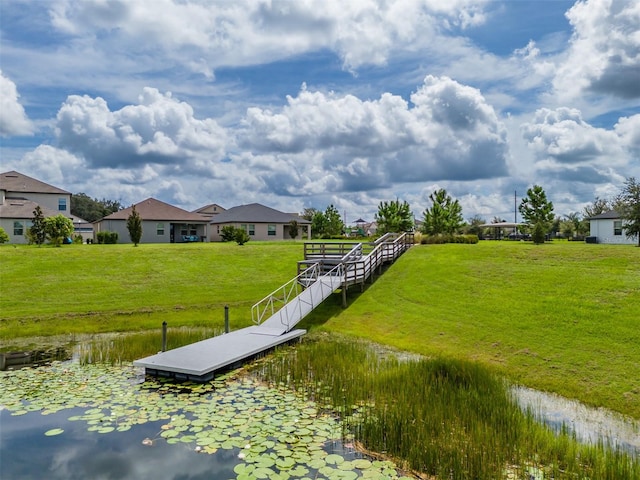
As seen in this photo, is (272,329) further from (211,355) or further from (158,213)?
(158,213)

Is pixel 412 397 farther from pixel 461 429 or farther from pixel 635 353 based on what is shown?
pixel 635 353

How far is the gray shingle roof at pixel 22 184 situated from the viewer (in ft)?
Result: 137

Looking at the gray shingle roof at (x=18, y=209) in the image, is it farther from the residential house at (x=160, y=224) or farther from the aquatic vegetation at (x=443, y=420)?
the aquatic vegetation at (x=443, y=420)

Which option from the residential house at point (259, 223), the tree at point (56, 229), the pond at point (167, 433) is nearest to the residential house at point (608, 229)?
the residential house at point (259, 223)

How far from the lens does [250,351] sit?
1143 centimetres

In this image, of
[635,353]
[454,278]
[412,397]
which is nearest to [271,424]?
[412,397]

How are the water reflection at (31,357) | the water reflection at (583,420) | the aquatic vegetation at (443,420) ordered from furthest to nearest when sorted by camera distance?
the water reflection at (31,357) → the water reflection at (583,420) → the aquatic vegetation at (443,420)

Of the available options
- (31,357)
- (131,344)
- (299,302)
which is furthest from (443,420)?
(31,357)

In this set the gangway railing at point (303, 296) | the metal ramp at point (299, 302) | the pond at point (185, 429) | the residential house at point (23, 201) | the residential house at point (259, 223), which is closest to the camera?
the pond at point (185, 429)

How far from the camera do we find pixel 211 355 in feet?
35.9

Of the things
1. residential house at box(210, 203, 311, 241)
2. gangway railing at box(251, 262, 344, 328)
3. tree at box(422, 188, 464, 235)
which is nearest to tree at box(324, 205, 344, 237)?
residential house at box(210, 203, 311, 241)

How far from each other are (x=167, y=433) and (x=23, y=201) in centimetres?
4098

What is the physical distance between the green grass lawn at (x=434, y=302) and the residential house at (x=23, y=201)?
46.3 feet

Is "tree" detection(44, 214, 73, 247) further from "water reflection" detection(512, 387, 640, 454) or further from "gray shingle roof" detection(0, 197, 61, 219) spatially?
"water reflection" detection(512, 387, 640, 454)
